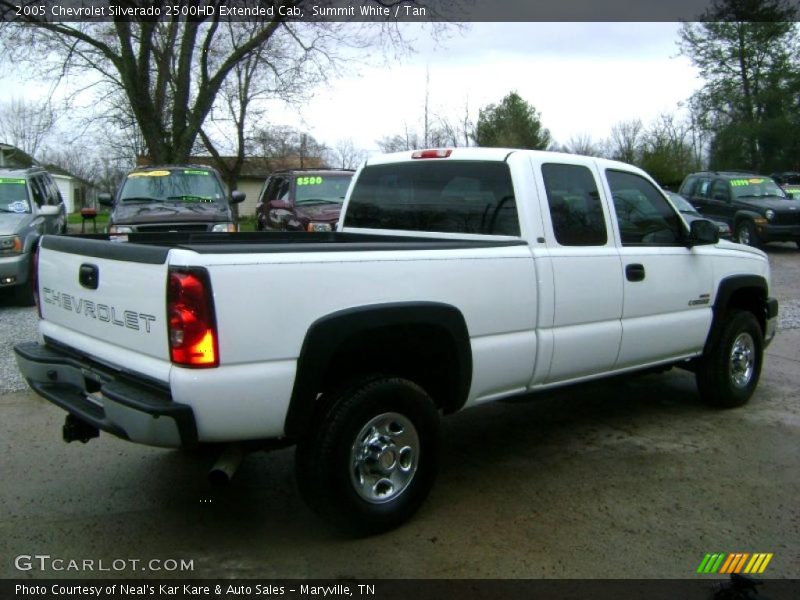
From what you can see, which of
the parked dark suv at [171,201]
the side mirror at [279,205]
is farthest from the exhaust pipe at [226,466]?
the side mirror at [279,205]

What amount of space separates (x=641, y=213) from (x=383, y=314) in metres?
2.52

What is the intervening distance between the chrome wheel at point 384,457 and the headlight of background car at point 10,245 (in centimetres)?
829

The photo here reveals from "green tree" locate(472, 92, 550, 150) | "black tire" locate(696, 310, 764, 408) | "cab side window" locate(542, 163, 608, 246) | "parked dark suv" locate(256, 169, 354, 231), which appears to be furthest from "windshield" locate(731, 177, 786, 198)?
"cab side window" locate(542, 163, 608, 246)

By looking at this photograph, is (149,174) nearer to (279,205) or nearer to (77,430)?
(279,205)

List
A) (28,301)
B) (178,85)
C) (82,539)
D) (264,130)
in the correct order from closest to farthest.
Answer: (82,539), (28,301), (178,85), (264,130)

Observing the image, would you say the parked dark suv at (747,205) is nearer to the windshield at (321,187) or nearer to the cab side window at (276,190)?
the windshield at (321,187)

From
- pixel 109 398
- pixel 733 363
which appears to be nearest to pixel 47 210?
pixel 109 398

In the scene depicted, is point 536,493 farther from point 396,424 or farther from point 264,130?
point 264,130

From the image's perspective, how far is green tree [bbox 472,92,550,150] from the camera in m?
28.0

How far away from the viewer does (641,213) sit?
526 centimetres

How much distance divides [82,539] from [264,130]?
2748 centimetres

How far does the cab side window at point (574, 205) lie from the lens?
15.0ft
